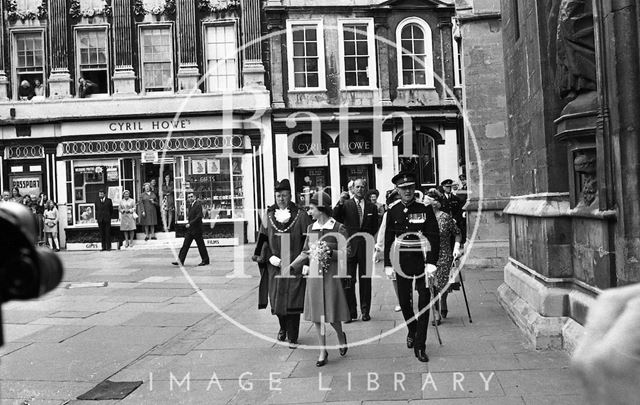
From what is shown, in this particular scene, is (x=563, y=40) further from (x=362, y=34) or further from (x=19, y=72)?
(x=19, y=72)

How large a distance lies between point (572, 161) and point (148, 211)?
62.7 feet

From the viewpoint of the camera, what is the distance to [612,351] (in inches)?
56.3

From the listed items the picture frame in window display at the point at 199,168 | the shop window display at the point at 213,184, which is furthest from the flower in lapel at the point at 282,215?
the picture frame in window display at the point at 199,168

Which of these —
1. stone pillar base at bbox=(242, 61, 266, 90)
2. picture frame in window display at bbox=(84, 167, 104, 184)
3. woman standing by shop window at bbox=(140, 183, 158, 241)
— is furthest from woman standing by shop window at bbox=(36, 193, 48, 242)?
stone pillar base at bbox=(242, 61, 266, 90)

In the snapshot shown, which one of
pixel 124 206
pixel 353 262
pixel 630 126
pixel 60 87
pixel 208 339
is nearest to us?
pixel 630 126

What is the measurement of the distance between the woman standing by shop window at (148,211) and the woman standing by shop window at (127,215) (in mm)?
344

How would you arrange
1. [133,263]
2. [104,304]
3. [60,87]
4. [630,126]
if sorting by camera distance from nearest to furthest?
[630,126] < [104,304] < [133,263] < [60,87]

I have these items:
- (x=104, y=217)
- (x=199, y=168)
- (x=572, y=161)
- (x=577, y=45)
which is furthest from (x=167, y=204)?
(x=577, y=45)

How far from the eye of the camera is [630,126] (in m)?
5.39

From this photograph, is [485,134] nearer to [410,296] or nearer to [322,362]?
[410,296]

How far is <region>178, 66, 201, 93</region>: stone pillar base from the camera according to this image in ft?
82.2

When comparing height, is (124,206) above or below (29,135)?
below

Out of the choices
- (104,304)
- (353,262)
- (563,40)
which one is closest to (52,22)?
(104,304)

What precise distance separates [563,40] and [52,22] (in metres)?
23.5
